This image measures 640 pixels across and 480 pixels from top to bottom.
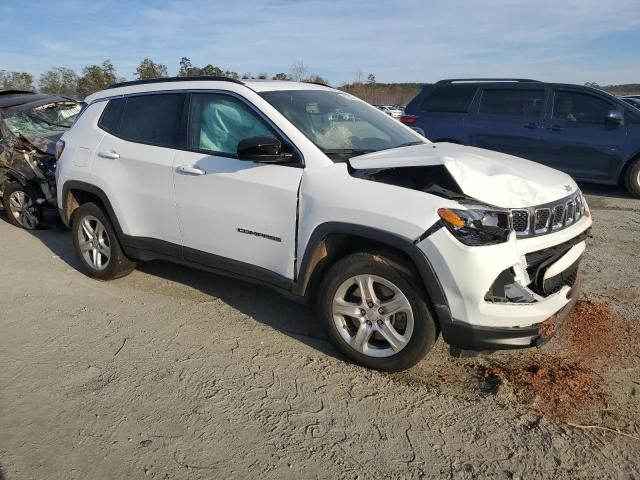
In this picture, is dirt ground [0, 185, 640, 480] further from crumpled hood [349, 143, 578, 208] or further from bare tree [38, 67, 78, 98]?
bare tree [38, 67, 78, 98]

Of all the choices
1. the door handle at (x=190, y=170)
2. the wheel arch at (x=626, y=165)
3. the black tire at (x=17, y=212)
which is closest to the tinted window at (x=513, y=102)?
the wheel arch at (x=626, y=165)

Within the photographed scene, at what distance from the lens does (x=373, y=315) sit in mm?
3170

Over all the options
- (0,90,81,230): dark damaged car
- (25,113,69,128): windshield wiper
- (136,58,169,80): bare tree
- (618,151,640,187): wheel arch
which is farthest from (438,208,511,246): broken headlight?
(136,58,169,80): bare tree

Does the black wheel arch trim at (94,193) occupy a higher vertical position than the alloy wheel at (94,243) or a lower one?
higher

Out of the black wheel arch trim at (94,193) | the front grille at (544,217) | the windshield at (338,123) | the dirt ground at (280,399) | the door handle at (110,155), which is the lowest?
the dirt ground at (280,399)

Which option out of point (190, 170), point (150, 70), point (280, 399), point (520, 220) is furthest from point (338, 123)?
point (150, 70)

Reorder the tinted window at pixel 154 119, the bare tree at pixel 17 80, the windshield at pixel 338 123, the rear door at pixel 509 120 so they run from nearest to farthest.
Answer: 1. the windshield at pixel 338 123
2. the tinted window at pixel 154 119
3. the rear door at pixel 509 120
4. the bare tree at pixel 17 80

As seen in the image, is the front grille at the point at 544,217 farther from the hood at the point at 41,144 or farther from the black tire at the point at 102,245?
the hood at the point at 41,144

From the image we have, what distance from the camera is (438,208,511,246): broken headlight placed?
2.77 m

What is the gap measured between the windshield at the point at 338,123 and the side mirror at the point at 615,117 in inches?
214

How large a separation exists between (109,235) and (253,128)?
193 centimetres

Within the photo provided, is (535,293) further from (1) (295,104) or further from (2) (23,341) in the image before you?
(2) (23,341)

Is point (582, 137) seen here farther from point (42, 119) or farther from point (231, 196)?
point (42, 119)

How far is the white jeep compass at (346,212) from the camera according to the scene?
2830 millimetres
